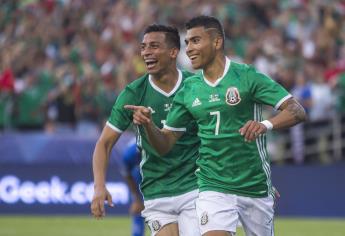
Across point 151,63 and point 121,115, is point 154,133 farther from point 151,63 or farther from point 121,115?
point 151,63

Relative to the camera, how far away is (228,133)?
791 cm

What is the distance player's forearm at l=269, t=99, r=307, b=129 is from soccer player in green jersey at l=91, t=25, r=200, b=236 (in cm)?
113

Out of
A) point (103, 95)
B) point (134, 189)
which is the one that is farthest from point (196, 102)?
point (103, 95)

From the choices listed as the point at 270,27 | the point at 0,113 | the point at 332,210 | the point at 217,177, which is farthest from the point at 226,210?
the point at 270,27

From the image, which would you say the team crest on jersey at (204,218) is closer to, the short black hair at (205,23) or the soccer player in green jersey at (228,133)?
the soccer player in green jersey at (228,133)

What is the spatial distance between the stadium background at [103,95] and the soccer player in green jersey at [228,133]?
8.70m

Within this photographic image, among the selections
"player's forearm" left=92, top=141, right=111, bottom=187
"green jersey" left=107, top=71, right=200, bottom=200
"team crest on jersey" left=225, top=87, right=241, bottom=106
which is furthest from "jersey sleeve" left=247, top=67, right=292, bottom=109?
"player's forearm" left=92, top=141, right=111, bottom=187

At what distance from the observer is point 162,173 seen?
8719 mm

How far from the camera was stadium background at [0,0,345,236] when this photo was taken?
59.4 feet

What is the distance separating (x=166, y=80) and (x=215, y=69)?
82 centimetres

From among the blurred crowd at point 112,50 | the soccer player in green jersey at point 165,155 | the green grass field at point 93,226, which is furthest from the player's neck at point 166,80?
the blurred crowd at point 112,50

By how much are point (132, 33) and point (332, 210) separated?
5.71 metres

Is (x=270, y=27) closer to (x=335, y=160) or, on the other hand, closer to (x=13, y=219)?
(x=335, y=160)

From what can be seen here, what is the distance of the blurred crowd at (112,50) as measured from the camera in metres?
18.7
